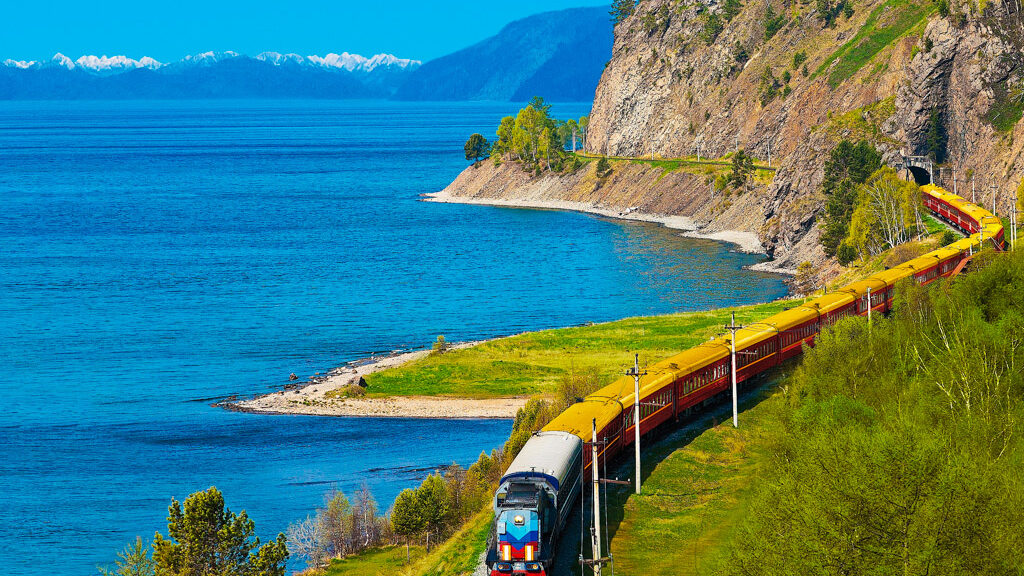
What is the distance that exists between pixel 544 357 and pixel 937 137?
69.0m

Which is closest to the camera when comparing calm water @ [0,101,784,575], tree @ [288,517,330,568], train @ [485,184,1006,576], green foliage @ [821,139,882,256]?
train @ [485,184,1006,576]

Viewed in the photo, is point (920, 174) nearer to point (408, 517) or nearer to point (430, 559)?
point (408, 517)

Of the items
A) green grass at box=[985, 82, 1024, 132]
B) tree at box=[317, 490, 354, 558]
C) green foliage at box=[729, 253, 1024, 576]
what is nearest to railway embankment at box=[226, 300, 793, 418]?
tree at box=[317, 490, 354, 558]

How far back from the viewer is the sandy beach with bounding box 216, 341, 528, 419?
8369 centimetres

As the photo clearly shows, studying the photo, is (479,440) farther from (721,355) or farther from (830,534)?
(830,534)

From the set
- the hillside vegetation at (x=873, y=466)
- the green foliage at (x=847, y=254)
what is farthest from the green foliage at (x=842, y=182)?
the hillside vegetation at (x=873, y=466)

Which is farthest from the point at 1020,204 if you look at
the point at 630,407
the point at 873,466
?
the point at 873,466

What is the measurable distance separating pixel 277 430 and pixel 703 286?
206ft

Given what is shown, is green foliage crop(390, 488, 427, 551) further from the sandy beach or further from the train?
the sandy beach

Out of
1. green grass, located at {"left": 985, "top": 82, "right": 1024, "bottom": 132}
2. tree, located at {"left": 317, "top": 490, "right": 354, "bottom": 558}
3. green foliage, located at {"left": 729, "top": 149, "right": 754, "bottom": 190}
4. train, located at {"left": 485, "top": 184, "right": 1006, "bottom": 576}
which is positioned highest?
green grass, located at {"left": 985, "top": 82, "right": 1024, "bottom": 132}

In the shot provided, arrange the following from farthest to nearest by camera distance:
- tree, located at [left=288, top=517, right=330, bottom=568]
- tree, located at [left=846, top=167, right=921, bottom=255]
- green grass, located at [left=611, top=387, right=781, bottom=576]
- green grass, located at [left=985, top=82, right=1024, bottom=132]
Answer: green grass, located at [left=985, top=82, right=1024, bottom=132]
tree, located at [left=846, top=167, right=921, bottom=255]
tree, located at [left=288, top=517, right=330, bottom=568]
green grass, located at [left=611, top=387, right=781, bottom=576]

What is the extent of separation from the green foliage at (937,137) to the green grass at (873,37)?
32838 millimetres

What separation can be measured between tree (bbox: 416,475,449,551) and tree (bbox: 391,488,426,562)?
0.16m

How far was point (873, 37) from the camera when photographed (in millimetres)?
180500
